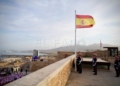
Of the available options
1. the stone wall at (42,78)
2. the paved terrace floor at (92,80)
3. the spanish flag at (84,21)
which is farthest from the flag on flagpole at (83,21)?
the stone wall at (42,78)

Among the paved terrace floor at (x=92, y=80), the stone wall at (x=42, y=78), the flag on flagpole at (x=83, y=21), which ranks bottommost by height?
the paved terrace floor at (x=92, y=80)

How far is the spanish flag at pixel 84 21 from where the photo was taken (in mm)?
9281

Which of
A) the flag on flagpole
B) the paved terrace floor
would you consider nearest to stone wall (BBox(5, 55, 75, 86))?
the paved terrace floor

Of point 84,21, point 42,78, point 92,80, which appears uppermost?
point 84,21

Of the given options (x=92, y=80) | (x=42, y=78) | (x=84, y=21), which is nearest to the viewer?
(x=42, y=78)

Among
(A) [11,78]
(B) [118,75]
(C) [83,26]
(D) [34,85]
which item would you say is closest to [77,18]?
(C) [83,26]

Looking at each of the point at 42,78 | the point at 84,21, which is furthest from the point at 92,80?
the point at 42,78

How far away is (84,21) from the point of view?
9336mm

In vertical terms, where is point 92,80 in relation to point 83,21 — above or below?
below

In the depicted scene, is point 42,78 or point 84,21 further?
point 84,21

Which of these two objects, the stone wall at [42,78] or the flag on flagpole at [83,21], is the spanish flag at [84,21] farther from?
the stone wall at [42,78]

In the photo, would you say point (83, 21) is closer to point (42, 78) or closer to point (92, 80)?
point (92, 80)

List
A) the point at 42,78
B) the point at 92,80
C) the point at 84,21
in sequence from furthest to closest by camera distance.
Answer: the point at 84,21
the point at 92,80
the point at 42,78

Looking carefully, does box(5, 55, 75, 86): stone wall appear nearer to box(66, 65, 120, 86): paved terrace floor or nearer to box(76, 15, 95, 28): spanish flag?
box(66, 65, 120, 86): paved terrace floor
